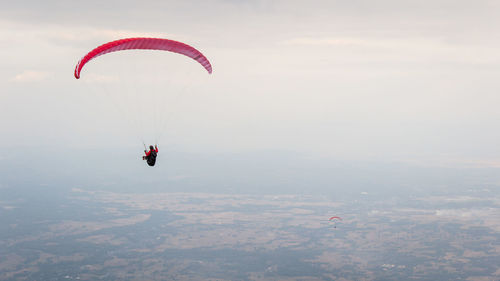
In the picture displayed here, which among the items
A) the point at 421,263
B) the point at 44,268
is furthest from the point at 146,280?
the point at 421,263

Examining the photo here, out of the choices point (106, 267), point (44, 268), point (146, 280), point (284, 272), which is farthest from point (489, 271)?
point (44, 268)

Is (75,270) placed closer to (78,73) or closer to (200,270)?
(200,270)

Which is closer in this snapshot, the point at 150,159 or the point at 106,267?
the point at 150,159

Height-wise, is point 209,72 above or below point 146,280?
above

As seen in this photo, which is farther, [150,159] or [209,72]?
[209,72]

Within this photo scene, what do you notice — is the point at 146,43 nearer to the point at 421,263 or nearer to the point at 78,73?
the point at 78,73

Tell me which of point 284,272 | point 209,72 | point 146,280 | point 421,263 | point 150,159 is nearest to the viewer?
point 150,159

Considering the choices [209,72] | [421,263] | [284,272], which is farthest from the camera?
[421,263]

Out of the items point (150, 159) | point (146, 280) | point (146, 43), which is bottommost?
point (146, 280)

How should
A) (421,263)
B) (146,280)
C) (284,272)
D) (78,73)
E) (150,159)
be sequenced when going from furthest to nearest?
(421,263) < (284,272) < (146,280) < (150,159) < (78,73)
